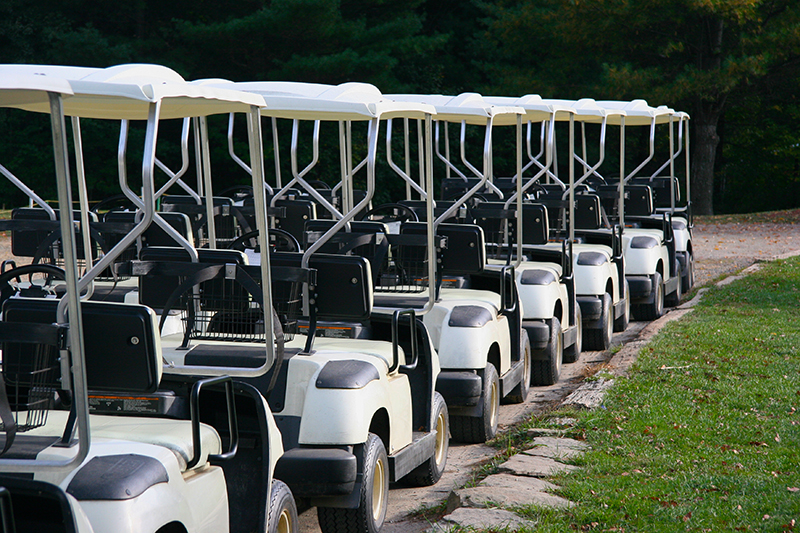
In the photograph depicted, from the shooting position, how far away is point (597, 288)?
921cm

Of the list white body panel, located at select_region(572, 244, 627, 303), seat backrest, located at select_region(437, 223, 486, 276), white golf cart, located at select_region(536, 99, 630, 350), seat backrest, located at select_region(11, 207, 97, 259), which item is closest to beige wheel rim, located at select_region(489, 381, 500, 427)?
seat backrest, located at select_region(437, 223, 486, 276)

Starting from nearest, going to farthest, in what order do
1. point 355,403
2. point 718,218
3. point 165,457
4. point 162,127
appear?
point 165,457
point 355,403
point 718,218
point 162,127

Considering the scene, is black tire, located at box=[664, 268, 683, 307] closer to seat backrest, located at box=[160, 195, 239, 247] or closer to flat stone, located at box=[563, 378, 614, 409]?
flat stone, located at box=[563, 378, 614, 409]

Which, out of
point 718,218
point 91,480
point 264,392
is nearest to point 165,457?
point 91,480

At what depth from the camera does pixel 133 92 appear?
10.5 ft

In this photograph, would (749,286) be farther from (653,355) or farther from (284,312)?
(284,312)

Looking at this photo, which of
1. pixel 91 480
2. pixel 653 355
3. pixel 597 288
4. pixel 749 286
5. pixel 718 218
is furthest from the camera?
pixel 718 218

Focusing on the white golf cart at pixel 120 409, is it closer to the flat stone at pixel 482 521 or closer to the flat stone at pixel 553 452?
the flat stone at pixel 482 521

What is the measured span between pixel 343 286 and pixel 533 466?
141 cm

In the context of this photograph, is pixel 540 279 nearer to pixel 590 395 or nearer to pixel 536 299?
pixel 536 299

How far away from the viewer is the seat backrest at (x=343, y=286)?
16.2 feet

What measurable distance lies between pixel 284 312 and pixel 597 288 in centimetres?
490

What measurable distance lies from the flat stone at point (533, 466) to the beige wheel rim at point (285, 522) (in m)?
1.74

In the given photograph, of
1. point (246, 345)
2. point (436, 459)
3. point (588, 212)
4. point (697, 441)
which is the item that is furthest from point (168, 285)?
point (588, 212)
